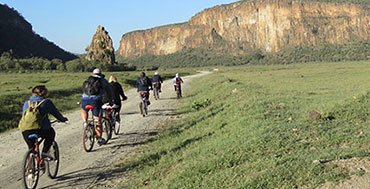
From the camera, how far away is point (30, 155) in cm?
613

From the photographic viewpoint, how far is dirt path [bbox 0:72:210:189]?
6.74 metres

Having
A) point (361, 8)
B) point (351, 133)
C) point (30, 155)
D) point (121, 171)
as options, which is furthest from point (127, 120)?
point (361, 8)

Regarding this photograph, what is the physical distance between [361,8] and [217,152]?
206271mm

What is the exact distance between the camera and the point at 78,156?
8508 millimetres

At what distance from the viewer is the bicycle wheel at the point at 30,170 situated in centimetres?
604

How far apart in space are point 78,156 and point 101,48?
10380 centimetres

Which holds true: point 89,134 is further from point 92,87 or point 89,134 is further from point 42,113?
point 42,113

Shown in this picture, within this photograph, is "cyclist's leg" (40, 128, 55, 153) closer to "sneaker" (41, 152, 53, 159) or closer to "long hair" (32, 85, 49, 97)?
"sneaker" (41, 152, 53, 159)

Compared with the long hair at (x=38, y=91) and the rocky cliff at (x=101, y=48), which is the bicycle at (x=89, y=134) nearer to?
the long hair at (x=38, y=91)

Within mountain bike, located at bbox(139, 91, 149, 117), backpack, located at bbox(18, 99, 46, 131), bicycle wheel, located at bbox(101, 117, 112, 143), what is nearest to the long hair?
backpack, located at bbox(18, 99, 46, 131)

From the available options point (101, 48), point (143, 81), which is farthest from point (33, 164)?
point (101, 48)

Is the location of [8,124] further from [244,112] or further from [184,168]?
[184,168]

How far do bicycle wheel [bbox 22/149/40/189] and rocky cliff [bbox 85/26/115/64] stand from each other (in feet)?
320

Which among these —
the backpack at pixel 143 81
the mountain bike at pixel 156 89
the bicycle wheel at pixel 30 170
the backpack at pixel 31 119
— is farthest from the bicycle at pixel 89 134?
the mountain bike at pixel 156 89
